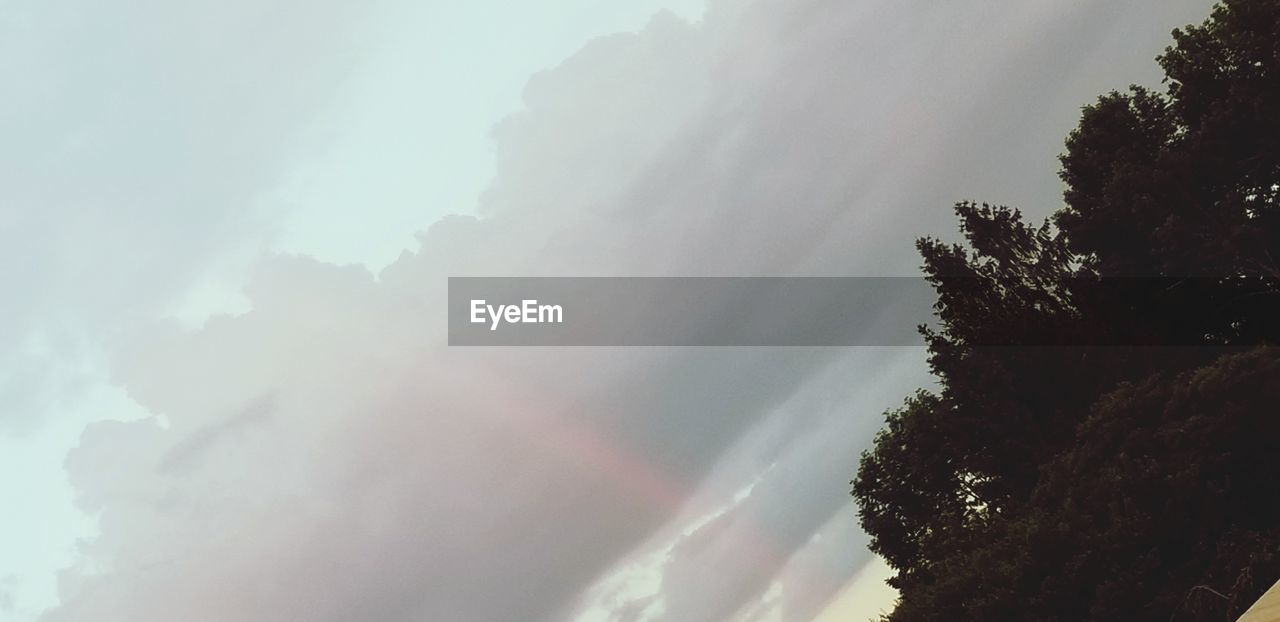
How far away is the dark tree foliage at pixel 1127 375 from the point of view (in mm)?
27656

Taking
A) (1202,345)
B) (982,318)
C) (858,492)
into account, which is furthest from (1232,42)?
(858,492)

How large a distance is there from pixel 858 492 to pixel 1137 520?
673 inches

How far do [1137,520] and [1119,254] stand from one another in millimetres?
10314

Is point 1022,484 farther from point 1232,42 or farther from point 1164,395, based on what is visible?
point 1232,42

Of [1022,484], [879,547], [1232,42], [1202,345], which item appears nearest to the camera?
[1232,42]

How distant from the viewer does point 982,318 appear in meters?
38.2

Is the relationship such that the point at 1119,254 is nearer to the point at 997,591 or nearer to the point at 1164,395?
the point at 1164,395

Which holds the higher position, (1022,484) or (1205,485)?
(1022,484)

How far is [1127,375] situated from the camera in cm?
3384

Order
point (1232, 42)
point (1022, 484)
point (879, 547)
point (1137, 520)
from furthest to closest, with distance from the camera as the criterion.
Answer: point (879, 547)
point (1022, 484)
point (1232, 42)
point (1137, 520)

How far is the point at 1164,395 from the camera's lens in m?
28.7

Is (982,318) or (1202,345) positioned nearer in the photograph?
(1202,345)

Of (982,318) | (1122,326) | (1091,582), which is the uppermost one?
(982,318)

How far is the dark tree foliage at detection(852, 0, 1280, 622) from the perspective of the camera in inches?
1089
